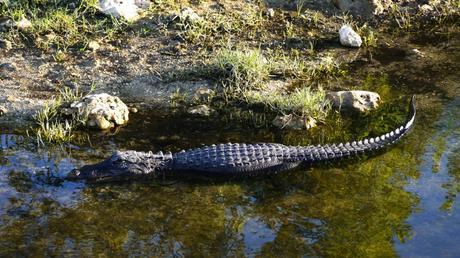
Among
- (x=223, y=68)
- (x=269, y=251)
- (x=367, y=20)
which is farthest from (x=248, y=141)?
(x=367, y=20)

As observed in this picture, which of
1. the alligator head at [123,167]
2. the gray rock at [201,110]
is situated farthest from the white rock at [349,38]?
the alligator head at [123,167]

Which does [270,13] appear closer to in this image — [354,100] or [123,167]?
[354,100]

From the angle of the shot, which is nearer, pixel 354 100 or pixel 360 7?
pixel 354 100

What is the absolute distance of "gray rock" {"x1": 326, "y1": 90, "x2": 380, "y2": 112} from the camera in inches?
282

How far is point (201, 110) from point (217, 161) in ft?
3.97

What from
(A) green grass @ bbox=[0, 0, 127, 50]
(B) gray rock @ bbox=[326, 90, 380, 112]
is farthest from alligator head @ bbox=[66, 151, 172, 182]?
(A) green grass @ bbox=[0, 0, 127, 50]

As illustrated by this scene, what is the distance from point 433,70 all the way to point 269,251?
4.24 meters

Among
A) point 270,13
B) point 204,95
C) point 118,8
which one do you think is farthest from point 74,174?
point 270,13

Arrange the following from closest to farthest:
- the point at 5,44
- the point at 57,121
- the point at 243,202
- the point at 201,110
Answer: the point at 243,202 < the point at 57,121 < the point at 201,110 < the point at 5,44

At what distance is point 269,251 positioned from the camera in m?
4.95

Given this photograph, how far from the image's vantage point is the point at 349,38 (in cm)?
848

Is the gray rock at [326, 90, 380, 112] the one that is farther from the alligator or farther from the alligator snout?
the alligator snout

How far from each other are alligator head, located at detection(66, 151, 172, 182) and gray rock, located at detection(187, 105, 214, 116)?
1066mm

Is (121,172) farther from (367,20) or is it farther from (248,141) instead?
(367,20)
